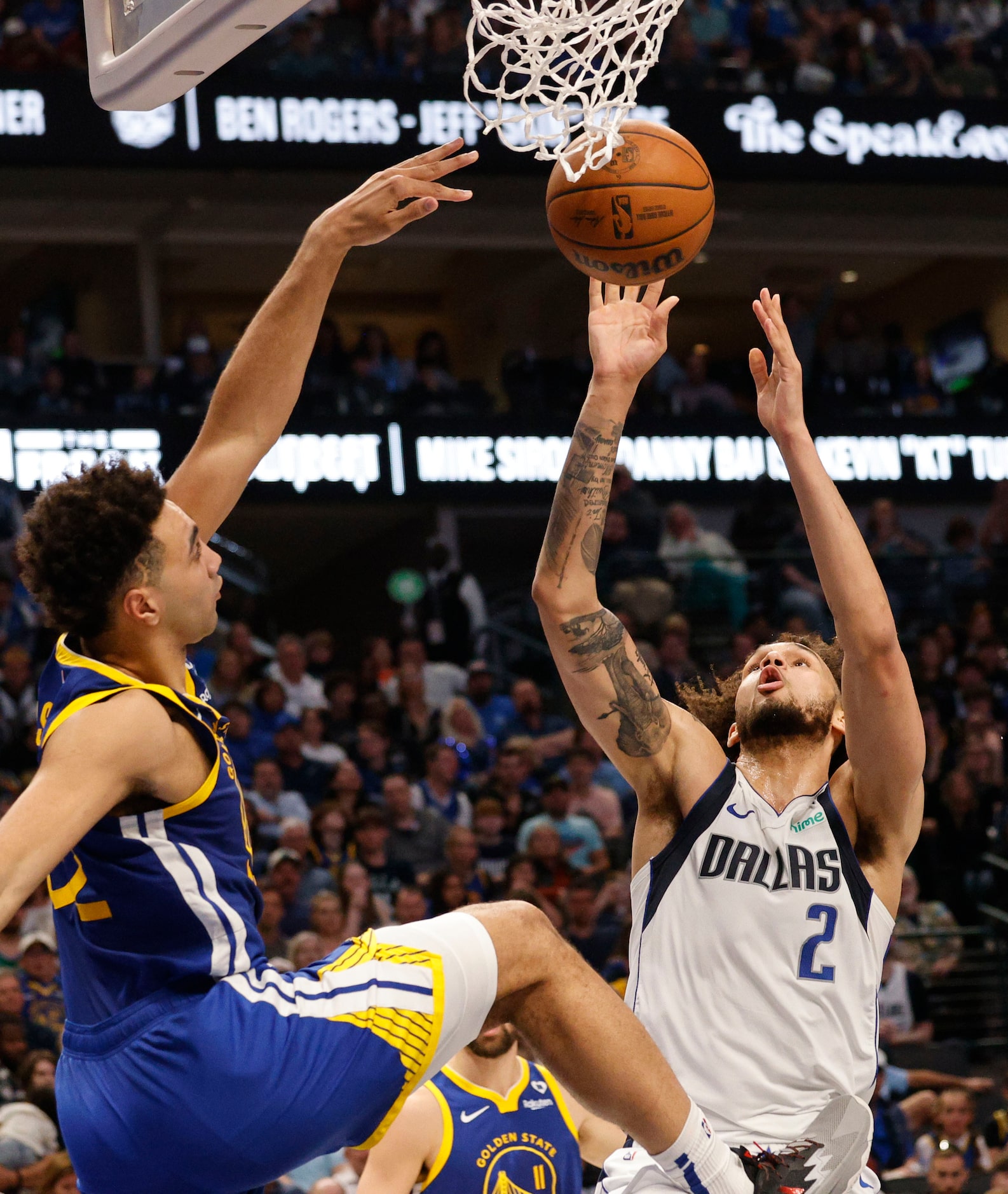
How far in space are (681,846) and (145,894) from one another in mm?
1329

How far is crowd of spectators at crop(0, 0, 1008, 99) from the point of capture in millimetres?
12867

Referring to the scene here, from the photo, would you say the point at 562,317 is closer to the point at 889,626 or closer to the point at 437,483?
the point at 437,483

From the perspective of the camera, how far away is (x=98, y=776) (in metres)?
2.68

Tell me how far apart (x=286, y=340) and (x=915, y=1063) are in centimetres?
662

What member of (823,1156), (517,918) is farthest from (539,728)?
(517,918)

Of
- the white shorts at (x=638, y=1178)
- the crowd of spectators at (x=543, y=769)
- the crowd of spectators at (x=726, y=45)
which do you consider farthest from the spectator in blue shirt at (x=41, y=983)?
the crowd of spectators at (x=726, y=45)

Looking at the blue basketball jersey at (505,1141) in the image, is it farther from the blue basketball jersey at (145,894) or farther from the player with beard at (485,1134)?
the blue basketball jersey at (145,894)

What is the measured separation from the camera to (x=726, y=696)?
431 cm

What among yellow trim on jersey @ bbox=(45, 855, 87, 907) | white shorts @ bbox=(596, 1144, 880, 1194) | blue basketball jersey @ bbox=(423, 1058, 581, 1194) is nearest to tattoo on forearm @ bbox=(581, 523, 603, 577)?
white shorts @ bbox=(596, 1144, 880, 1194)

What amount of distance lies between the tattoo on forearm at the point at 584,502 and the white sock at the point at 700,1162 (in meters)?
1.30

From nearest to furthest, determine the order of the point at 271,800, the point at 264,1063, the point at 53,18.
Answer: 1. the point at 264,1063
2. the point at 271,800
3. the point at 53,18

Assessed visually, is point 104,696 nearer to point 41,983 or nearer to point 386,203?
point 386,203

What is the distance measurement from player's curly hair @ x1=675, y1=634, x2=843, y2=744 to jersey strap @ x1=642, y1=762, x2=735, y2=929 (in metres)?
0.48

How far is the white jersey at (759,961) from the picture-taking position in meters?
3.47
